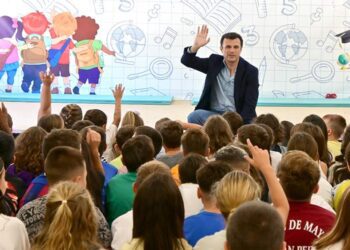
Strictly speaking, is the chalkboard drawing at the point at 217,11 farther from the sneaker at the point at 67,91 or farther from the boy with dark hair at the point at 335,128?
the boy with dark hair at the point at 335,128

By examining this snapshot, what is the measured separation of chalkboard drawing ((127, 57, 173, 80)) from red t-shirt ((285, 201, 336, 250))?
521 cm

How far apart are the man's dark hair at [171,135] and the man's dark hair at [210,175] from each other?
4.69 feet

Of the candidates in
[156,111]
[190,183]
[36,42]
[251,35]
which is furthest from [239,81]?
[190,183]

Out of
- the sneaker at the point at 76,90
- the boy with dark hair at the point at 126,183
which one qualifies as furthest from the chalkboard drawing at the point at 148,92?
the boy with dark hair at the point at 126,183

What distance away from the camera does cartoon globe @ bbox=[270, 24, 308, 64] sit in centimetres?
783

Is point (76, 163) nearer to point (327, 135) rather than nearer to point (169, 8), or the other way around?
point (327, 135)

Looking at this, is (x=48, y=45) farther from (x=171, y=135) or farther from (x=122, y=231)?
(x=122, y=231)

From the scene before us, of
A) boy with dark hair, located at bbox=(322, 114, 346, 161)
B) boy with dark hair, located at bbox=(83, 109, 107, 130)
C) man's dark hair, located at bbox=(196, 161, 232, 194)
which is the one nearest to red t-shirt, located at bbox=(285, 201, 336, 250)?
man's dark hair, located at bbox=(196, 161, 232, 194)

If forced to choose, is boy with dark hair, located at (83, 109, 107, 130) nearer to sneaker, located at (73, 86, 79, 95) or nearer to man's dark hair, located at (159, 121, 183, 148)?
man's dark hair, located at (159, 121, 183, 148)

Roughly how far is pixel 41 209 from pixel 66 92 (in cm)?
529

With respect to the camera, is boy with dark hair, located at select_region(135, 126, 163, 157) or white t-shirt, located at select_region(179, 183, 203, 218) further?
boy with dark hair, located at select_region(135, 126, 163, 157)

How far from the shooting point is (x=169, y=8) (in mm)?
7809

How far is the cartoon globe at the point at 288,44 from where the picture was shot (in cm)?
783

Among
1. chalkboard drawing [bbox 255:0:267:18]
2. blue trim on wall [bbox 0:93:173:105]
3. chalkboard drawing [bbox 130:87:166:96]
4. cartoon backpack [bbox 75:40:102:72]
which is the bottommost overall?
blue trim on wall [bbox 0:93:173:105]
